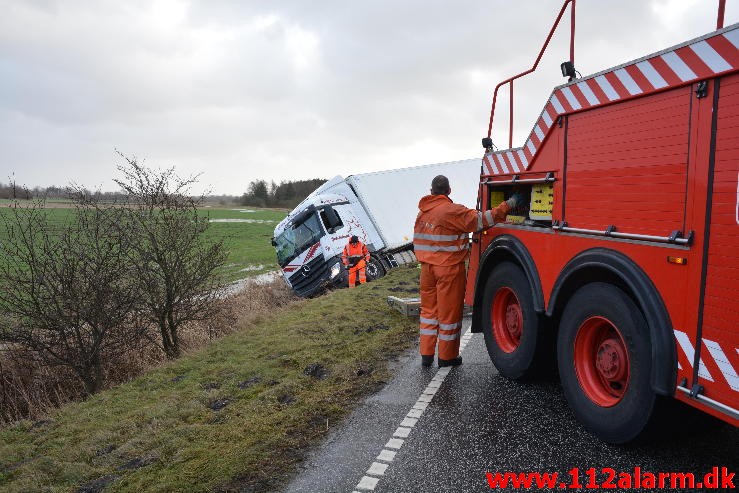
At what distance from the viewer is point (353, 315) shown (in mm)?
7621

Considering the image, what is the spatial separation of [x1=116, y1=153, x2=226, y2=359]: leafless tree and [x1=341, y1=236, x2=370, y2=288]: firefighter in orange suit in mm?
4664

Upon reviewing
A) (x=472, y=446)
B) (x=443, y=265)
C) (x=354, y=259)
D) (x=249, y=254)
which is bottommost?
(x=249, y=254)

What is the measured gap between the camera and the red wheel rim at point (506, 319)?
4.55 meters

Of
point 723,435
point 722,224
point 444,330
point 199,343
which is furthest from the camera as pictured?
point 199,343

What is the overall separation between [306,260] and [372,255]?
6.65 feet

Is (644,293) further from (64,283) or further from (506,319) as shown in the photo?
(64,283)

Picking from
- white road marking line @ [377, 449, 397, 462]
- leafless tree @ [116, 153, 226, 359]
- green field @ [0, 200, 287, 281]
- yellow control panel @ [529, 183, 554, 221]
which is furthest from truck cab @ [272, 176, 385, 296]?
white road marking line @ [377, 449, 397, 462]

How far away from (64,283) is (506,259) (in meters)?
6.72

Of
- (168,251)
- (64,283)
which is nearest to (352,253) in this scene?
(168,251)

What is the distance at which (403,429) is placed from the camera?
3611 millimetres

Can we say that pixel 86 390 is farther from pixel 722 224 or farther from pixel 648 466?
pixel 722 224

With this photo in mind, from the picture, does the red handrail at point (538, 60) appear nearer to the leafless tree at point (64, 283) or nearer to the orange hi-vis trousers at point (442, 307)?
the orange hi-vis trousers at point (442, 307)

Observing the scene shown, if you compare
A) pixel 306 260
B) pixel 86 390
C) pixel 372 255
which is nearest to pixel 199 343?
pixel 86 390

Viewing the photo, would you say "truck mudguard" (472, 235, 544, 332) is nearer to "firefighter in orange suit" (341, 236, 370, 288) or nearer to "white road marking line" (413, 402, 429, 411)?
"white road marking line" (413, 402, 429, 411)
